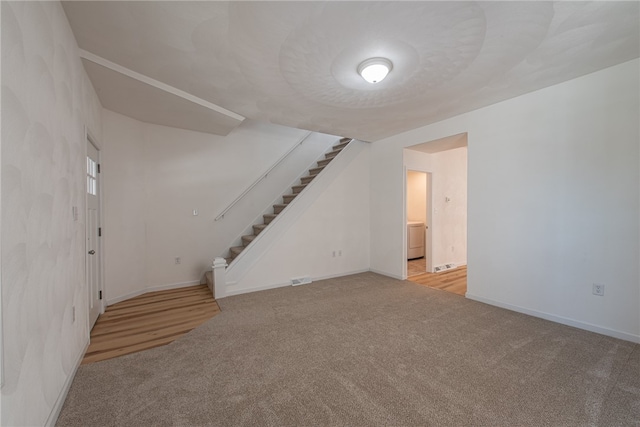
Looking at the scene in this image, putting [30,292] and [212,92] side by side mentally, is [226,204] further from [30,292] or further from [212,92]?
[30,292]

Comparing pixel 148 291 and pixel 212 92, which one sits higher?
pixel 212 92

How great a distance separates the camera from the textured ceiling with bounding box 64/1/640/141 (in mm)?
1771

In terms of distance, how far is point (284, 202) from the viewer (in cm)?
519

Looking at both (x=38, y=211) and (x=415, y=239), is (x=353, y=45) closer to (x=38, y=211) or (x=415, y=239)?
(x=38, y=211)

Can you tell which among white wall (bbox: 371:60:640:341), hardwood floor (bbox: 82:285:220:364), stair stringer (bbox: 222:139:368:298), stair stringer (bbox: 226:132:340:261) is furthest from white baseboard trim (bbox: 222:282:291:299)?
white wall (bbox: 371:60:640:341)

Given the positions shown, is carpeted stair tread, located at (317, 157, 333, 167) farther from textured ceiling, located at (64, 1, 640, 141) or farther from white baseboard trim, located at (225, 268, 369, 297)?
textured ceiling, located at (64, 1, 640, 141)

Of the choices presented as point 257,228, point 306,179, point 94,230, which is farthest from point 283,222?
point 94,230

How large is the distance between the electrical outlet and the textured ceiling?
7.02ft

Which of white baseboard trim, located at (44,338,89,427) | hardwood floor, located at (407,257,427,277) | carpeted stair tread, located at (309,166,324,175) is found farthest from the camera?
carpeted stair tread, located at (309,166,324,175)

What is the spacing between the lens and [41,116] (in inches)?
58.8

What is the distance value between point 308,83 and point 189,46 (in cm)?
111

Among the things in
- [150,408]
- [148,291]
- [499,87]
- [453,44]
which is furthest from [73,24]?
[499,87]

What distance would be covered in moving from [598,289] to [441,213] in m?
2.67

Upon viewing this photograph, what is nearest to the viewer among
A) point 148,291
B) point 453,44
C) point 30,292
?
point 30,292
